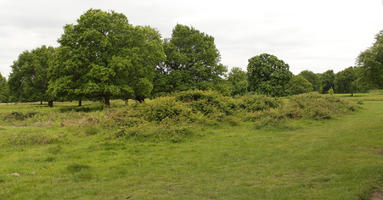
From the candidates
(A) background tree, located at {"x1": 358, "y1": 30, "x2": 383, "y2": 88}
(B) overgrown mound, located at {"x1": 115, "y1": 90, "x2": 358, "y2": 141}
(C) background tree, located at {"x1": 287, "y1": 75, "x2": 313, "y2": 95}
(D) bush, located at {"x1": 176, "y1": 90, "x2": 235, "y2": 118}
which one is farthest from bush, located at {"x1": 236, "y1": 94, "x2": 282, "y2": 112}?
(C) background tree, located at {"x1": 287, "y1": 75, "x2": 313, "y2": 95}

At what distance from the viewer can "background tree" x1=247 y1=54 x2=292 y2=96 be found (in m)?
52.5

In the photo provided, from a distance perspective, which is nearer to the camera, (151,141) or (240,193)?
(240,193)

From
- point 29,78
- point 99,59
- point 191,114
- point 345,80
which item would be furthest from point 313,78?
point 191,114

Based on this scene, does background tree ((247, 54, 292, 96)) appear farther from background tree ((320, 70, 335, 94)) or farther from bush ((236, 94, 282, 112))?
background tree ((320, 70, 335, 94))

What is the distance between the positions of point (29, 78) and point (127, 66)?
21.1 metres

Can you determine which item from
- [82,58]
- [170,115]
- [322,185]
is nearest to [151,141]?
[170,115]

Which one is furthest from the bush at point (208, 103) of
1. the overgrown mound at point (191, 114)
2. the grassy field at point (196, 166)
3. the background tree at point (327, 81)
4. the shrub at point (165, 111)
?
the background tree at point (327, 81)

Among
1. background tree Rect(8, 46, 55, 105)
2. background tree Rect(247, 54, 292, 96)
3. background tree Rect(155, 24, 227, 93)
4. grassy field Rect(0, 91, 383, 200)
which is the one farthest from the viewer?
background tree Rect(247, 54, 292, 96)

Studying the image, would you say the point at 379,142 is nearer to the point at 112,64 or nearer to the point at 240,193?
the point at 240,193

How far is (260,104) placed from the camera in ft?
73.6

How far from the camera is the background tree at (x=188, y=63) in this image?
120 ft

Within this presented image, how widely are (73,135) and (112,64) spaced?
13828 mm

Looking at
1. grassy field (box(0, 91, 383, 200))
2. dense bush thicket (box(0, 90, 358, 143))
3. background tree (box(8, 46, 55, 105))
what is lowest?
grassy field (box(0, 91, 383, 200))

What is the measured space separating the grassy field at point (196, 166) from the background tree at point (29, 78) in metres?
29.3
